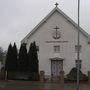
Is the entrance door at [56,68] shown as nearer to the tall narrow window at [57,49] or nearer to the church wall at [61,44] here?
the church wall at [61,44]

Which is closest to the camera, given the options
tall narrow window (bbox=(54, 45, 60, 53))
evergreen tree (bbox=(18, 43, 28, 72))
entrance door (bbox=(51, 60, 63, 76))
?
evergreen tree (bbox=(18, 43, 28, 72))

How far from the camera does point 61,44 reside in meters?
56.1

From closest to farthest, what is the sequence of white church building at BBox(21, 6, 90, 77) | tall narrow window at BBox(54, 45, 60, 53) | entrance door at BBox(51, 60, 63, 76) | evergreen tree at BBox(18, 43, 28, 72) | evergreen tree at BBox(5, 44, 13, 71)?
evergreen tree at BBox(18, 43, 28, 72)
evergreen tree at BBox(5, 44, 13, 71)
white church building at BBox(21, 6, 90, 77)
entrance door at BBox(51, 60, 63, 76)
tall narrow window at BBox(54, 45, 60, 53)

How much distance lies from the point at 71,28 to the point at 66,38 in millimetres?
1710

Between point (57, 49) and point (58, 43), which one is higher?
point (58, 43)

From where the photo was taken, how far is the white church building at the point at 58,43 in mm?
55750

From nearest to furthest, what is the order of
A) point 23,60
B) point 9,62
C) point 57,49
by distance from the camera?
point 23,60 < point 9,62 < point 57,49

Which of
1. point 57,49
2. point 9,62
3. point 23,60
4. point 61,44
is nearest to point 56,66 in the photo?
point 57,49

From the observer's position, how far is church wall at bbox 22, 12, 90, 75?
183ft

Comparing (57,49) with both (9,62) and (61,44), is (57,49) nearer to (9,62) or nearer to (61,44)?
(61,44)

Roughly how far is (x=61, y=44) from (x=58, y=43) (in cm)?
48

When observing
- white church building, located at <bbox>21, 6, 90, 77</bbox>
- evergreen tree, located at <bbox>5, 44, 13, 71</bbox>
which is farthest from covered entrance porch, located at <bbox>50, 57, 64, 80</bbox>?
evergreen tree, located at <bbox>5, 44, 13, 71</bbox>

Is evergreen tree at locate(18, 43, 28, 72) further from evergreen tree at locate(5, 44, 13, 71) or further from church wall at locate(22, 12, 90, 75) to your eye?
church wall at locate(22, 12, 90, 75)

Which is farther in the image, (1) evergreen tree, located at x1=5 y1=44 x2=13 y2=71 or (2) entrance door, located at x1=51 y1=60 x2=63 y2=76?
(2) entrance door, located at x1=51 y1=60 x2=63 y2=76
